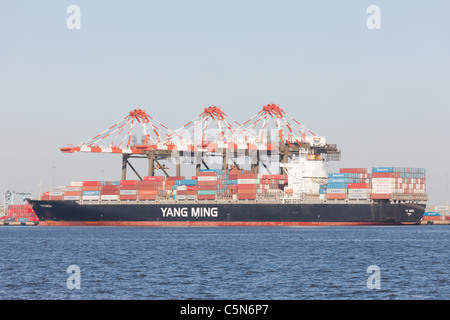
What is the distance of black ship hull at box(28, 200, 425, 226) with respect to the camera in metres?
107

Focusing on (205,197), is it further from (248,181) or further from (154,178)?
(154,178)

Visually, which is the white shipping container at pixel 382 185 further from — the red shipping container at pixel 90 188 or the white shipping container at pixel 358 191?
the red shipping container at pixel 90 188

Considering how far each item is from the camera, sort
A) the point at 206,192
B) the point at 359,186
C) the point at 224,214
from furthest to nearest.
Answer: the point at 206,192
the point at 224,214
the point at 359,186

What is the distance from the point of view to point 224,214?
113 meters

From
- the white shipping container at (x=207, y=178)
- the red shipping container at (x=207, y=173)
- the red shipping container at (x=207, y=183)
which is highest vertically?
the red shipping container at (x=207, y=173)

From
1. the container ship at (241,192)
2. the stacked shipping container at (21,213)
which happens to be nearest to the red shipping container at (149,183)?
the container ship at (241,192)

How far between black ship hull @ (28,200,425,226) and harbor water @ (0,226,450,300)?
41162 mm

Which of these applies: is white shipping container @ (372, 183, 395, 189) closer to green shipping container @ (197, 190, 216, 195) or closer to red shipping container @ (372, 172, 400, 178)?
red shipping container @ (372, 172, 400, 178)

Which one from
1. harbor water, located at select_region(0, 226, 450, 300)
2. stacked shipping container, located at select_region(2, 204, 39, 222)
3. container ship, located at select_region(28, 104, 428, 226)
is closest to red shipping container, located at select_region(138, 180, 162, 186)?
container ship, located at select_region(28, 104, 428, 226)

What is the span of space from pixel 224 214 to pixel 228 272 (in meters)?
71.4

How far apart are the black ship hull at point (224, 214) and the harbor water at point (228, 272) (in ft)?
135

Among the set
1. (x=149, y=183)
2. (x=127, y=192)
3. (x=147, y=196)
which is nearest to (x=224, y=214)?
(x=147, y=196)

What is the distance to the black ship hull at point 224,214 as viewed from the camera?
10681 centimetres
